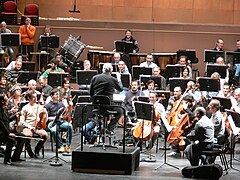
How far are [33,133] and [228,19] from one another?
12.4m

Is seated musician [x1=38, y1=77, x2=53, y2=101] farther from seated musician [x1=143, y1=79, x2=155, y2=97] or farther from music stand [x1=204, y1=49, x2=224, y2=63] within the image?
music stand [x1=204, y1=49, x2=224, y2=63]

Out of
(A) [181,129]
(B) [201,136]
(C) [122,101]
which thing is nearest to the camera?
(B) [201,136]

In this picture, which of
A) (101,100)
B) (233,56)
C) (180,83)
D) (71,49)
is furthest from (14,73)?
(233,56)

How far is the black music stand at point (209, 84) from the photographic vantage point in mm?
14891

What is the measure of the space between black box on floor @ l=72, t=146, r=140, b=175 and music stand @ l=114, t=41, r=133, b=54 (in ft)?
21.2

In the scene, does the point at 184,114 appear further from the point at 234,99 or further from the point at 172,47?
the point at 172,47

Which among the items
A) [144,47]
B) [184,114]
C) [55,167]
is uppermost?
[144,47]

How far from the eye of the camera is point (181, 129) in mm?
13203

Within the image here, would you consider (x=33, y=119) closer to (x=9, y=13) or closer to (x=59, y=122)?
(x=59, y=122)

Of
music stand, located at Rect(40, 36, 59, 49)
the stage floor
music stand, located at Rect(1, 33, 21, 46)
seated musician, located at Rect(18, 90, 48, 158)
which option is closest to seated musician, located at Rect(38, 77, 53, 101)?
music stand, located at Rect(1, 33, 21, 46)

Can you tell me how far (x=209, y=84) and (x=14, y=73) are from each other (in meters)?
5.03

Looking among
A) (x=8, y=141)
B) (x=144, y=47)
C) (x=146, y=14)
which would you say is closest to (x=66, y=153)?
(x=8, y=141)

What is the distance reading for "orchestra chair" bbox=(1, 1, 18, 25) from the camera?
2141cm

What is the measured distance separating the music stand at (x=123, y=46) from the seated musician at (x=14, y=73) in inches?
111
